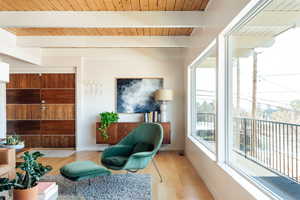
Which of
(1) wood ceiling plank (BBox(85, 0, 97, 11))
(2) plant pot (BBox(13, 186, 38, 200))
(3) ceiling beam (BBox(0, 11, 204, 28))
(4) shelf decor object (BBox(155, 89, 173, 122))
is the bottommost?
(2) plant pot (BBox(13, 186, 38, 200))

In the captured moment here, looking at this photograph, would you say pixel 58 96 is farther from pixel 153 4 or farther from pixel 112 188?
pixel 153 4

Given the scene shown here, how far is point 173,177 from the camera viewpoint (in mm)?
3797

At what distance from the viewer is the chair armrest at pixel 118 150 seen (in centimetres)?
380

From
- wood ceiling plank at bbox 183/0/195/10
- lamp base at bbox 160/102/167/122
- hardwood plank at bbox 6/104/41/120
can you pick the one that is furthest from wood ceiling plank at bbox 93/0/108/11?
hardwood plank at bbox 6/104/41/120

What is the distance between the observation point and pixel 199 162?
393cm

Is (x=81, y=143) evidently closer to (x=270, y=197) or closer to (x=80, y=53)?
(x=80, y=53)

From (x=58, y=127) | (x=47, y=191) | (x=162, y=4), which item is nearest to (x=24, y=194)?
(x=47, y=191)

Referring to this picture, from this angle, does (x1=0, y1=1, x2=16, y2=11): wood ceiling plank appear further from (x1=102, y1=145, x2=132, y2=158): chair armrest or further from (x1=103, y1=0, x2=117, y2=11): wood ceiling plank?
(x1=102, y1=145, x2=132, y2=158): chair armrest

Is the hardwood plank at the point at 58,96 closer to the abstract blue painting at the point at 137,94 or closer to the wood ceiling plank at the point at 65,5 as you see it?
the abstract blue painting at the point at 137,94

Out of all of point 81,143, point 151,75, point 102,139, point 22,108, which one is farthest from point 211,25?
point 22,108

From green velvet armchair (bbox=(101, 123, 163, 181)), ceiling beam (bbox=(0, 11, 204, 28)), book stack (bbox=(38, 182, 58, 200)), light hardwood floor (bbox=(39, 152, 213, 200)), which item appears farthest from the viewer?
ceiling beam (bbox=(0, 11, 204, 28))

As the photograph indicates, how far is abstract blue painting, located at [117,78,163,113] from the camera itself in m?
5.96

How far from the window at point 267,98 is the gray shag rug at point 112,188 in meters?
1.27

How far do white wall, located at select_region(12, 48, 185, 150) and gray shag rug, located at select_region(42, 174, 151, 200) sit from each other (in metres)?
2.26
